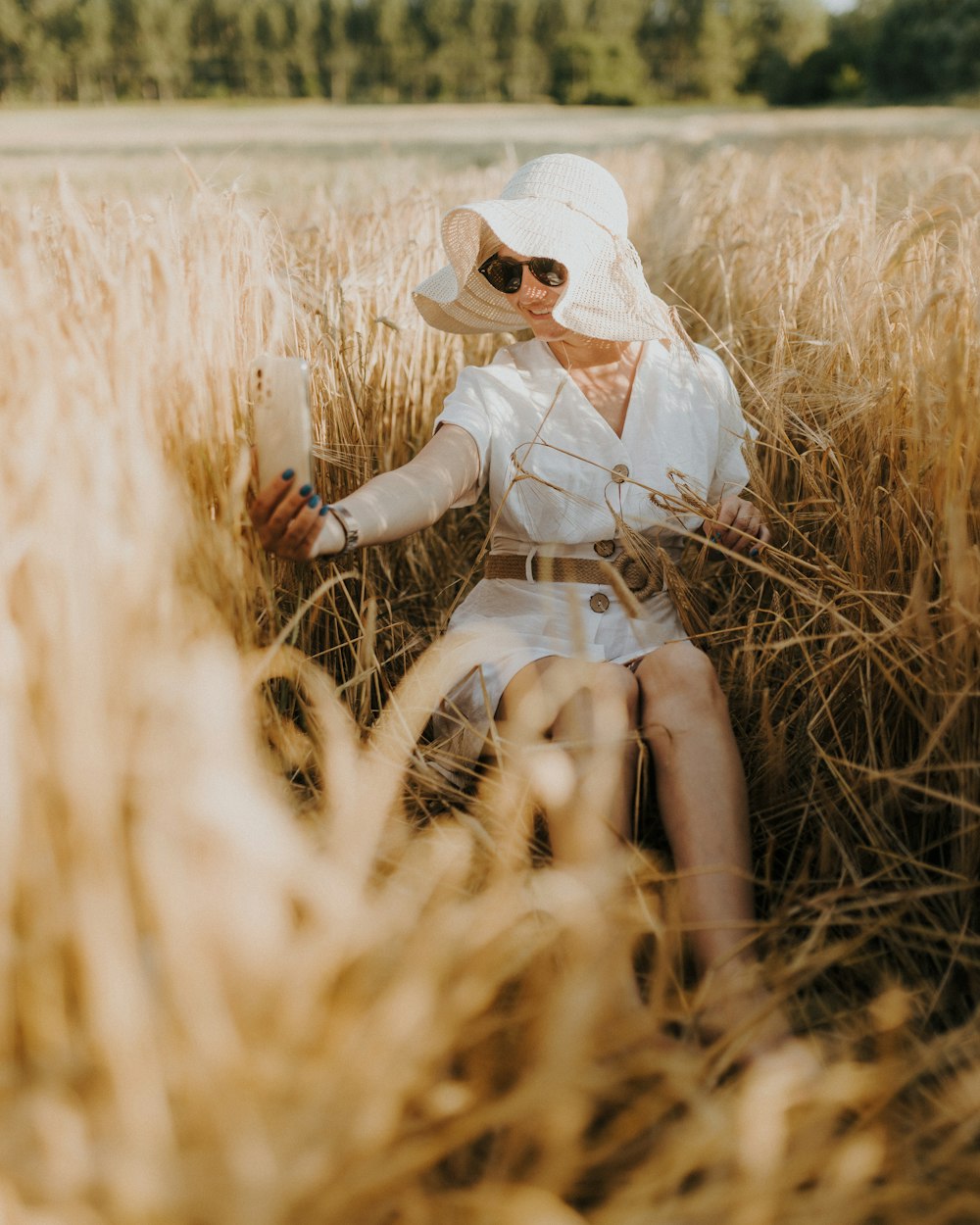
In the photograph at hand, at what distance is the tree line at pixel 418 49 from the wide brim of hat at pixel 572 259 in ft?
153

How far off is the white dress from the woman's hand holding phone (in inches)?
12.8

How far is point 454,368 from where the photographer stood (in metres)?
2.25

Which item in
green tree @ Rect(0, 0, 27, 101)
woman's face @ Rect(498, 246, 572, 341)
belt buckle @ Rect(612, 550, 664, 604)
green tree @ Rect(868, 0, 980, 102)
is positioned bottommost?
belt buckle @ Rect(612, 550, 664, 604)

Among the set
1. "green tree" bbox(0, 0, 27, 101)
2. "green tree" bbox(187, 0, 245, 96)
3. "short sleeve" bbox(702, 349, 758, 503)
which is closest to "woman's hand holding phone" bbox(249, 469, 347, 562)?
"short sleeve" bbox(702, 349, 758, 503)

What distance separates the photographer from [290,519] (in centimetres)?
111

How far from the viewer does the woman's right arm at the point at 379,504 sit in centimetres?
110

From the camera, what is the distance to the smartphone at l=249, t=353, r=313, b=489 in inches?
43.9

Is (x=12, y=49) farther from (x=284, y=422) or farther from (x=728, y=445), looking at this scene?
(x=284, y=422)

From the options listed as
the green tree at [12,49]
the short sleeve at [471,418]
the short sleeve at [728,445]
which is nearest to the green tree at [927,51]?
the short sleeve at [728,445]

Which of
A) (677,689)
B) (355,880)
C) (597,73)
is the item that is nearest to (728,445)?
(677,689)

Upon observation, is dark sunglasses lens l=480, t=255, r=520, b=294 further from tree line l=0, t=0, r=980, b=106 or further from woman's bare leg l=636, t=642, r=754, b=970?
tree line l=0, t=0, r=980, b=106

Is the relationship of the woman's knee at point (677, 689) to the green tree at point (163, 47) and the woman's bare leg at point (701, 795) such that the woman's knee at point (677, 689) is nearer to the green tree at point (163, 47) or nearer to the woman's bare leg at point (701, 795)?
the woman's bare leg at point (701, 795)

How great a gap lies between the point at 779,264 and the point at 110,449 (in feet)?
5.96

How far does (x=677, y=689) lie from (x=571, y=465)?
45 cm
